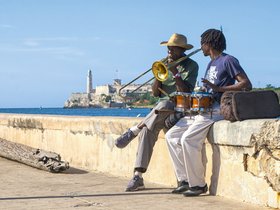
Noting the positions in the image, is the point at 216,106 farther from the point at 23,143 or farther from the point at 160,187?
the point at 23,143

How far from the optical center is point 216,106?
5.68 metres

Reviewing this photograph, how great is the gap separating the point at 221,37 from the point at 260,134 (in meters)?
1.22

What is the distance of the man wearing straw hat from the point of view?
5949 mm

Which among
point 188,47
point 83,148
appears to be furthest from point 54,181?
point 188,47

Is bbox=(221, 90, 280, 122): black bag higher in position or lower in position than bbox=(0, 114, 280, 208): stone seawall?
higher

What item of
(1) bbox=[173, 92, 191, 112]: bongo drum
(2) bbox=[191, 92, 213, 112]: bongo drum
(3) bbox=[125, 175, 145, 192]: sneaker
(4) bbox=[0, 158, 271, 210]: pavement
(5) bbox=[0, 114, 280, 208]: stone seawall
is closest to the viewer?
(5) bbox=[0, 114, 280, 208]: stone seawall

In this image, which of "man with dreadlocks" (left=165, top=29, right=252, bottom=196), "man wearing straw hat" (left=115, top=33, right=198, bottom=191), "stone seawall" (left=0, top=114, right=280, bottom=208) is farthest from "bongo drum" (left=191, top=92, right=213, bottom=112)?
"man wearing straw hat" (left=115, top=33, right=198, bottom=191)

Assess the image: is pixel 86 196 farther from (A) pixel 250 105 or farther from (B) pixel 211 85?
(A) pixel 250 105

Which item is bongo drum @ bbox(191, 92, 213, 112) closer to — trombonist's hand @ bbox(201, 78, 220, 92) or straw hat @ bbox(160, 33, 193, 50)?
trombonist's hand @ bbox(201, 78, 220, 92)

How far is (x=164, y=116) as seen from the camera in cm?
604

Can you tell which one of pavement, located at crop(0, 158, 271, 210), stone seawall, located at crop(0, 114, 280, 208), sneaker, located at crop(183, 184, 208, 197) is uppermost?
stone seawall, located at crop(0, 114, 280, 208)

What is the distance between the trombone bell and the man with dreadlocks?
0.47 m

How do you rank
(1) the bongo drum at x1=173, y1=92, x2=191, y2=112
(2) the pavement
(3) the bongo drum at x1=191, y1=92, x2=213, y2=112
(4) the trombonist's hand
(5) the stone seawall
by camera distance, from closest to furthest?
(5) the stone seawall
(2) the pavement
(4) the trombonist's hand
(3) the bongo drum at x1=191, y1=92, x2=213, y2=112
(1) the bongo drum at x1=173, y1=92, x2=191, y2=112

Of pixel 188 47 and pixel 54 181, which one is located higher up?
pixel 188 47
